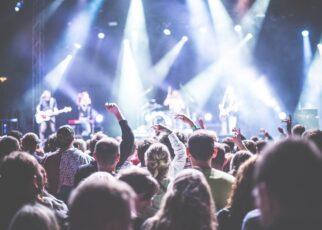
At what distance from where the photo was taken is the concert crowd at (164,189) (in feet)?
3.88

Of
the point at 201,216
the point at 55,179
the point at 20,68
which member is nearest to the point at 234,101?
the point at 20,68

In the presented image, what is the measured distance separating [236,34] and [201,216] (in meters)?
15.1

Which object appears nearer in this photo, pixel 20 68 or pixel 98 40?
pixel 20 68

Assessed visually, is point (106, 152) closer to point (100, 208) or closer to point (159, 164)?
point (159, 164)

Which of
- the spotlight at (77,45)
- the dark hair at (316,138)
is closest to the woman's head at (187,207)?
the dark hair at (316,138)

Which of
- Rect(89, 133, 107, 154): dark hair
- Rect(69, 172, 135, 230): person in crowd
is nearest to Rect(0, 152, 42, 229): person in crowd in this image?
Rect(69, 172, 135, 230): person in crowd

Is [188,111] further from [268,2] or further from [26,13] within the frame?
[26,13]

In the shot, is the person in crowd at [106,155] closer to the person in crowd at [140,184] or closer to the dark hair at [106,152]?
the dark hair at [106,152]

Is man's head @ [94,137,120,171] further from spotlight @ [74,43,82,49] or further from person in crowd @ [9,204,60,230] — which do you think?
spotlight @ [74,43,82,49]

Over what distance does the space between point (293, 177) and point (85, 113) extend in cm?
1499

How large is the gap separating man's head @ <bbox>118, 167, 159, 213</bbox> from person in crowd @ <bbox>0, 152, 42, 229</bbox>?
1.60 feet

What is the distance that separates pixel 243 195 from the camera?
2.60 m

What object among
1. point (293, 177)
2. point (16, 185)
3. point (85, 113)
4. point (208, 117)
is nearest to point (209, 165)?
point (16, 185)

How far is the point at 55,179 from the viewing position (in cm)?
455
